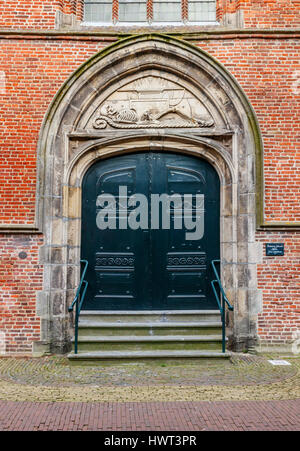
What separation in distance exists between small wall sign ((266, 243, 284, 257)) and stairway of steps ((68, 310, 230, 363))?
146cm

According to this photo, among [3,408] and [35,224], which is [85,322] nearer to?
[35,224]

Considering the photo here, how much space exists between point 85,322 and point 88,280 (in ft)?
2.62

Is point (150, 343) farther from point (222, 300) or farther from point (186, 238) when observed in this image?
point (186, 238)

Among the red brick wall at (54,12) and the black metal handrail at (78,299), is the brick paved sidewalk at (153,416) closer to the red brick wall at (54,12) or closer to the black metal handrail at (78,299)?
the black metal handrail at (78,299)

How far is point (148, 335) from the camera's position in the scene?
267 inches

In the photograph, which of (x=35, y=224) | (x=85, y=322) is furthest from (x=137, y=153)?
(x=85, y=322)

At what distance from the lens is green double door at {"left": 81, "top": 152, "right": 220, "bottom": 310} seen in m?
7.34

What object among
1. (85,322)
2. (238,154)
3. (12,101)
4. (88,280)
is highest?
(12,101)

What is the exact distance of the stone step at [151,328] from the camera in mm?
6789

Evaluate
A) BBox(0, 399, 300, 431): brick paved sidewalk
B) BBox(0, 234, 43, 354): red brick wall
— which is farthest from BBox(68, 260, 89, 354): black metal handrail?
BBox(0, 399, 300, 431): brick paved sidewalk

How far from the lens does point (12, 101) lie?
716cm

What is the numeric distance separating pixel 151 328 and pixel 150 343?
1.09 feet

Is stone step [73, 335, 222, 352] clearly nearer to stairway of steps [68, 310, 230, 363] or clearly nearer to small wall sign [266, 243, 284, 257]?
stairway of steps [68, 310, 230, 363]

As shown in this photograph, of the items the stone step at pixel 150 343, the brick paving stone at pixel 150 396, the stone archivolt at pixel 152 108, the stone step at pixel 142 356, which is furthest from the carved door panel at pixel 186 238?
the brick paving stone at pixel 150 396
